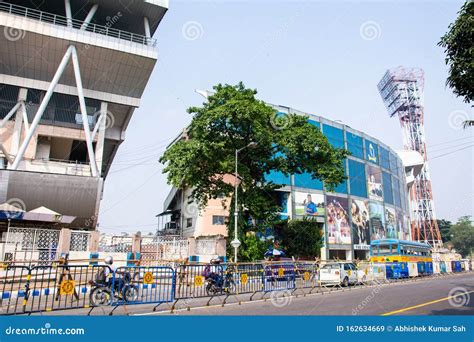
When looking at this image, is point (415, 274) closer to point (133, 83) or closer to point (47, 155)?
point (133, 83)

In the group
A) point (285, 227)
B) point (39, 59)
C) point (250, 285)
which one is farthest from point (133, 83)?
point (250, 285)

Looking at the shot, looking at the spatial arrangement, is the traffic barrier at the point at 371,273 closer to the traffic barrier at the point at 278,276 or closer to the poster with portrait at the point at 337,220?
the traffic barrier at the point at 278,276

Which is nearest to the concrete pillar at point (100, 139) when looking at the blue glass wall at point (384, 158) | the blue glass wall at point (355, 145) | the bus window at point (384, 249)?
the bus window at point (384, 249)

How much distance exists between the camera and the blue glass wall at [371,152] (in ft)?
187

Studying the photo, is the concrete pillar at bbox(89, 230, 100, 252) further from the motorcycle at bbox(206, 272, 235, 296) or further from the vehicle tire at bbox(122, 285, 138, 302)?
the vehicle tire at bbox(122, 285, 138, 302)

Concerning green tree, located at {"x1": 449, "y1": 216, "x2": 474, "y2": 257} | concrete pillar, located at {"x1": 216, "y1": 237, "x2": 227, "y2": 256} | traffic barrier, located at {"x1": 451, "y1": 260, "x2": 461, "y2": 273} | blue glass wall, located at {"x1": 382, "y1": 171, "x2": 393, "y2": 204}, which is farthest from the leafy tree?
concrete pillar, located at {"x1": 216, "y1": 237, "x2": 227, "y2": 256}

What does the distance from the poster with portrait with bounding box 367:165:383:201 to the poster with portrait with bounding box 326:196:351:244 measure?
302 inches

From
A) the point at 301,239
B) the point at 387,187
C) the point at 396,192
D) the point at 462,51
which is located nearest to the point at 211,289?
the point at 462,51

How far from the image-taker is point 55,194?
27844 millimetres

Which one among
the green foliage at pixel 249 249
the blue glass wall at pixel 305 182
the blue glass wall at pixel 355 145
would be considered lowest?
the green foliage at pixel 249 249

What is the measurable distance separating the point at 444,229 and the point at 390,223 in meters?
48.1

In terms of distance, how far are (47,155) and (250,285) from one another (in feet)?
86.6

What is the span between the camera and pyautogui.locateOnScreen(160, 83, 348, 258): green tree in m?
23.9

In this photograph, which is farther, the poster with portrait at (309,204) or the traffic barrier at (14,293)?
the poster with portrait at (309,204)
